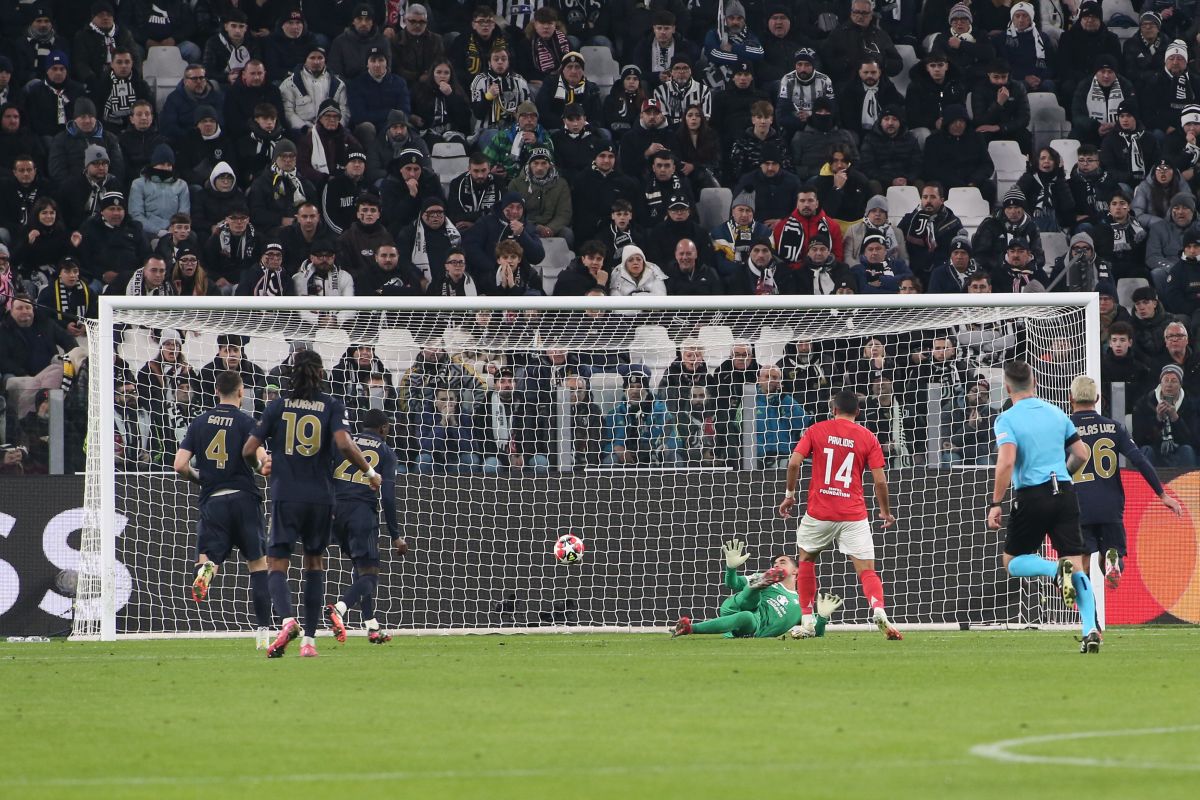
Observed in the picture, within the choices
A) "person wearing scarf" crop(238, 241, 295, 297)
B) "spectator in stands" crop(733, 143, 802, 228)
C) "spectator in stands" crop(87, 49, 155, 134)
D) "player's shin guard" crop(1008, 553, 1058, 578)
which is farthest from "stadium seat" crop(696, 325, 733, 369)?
"spectator in stands" crop(87, 49, 155, 134)

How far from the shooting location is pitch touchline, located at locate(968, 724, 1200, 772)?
6.43 metres

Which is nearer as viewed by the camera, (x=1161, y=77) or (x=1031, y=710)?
(x=1031, y=710)

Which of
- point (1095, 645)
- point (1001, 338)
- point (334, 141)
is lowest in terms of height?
point (1095, 645)

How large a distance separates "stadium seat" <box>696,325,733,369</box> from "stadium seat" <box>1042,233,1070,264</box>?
589 centimetres

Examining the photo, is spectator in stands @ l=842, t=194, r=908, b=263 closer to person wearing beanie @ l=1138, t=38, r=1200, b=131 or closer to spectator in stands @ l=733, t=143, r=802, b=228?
spectator in stands @ l=733, t=143, r=802, b=228

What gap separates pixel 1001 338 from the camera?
59.8 ft

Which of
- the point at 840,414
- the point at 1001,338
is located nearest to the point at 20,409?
Result: the point at 840,414

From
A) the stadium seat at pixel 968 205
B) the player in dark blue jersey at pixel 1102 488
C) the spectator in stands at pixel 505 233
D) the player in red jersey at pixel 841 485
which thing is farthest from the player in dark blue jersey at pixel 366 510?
the stadium seat at pixel 968 205

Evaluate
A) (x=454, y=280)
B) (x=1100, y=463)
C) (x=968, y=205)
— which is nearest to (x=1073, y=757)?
(x=1100, y=463)

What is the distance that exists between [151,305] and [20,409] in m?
1.86

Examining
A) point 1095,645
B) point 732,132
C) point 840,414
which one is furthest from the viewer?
point 732,132

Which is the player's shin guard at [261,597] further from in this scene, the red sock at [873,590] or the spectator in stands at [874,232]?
the spectator in stands at [874,232]

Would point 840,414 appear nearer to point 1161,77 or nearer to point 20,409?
point 20,409

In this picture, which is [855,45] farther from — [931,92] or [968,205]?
[968,205]
